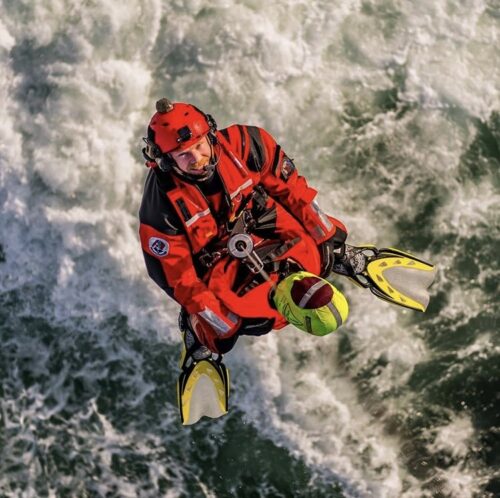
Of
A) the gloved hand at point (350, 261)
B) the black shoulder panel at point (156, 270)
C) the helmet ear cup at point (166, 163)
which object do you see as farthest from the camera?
the gloved hand at point (350, 261)

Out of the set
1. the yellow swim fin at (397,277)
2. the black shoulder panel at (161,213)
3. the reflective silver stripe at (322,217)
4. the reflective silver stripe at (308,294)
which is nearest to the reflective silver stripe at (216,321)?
the black shoulder panel at (161,213)

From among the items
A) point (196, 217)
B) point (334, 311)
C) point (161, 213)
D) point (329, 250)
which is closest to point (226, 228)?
point (196, 217)

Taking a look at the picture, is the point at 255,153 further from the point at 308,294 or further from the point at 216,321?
the point at 216,321

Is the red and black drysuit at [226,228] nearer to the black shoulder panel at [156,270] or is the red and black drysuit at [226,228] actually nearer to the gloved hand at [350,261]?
the black shoulder panel at [156,270]

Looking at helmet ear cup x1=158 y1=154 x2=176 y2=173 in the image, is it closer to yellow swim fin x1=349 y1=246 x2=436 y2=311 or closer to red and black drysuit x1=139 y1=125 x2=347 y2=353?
red and black drysuit x1=139 y1=125 x2=347 y2=353

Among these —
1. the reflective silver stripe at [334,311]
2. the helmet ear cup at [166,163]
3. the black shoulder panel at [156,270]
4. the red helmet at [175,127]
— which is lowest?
the reflective silver stripe at [334,311]

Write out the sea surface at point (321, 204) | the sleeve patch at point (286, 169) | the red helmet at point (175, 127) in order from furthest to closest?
the sea surface at point (321, 204) < the sleeve patch at point (286, 169) < the red helmet at point (175, 127)

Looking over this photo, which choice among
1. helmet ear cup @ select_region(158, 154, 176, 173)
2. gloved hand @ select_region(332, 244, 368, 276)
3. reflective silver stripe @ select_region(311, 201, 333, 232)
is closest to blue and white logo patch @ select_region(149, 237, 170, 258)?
helmet ear cup @ select_region(158, 154, 176, 173)
